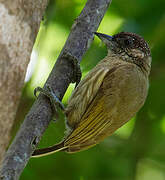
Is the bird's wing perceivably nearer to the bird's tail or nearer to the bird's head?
the bird's tail

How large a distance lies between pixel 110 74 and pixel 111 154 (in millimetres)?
809

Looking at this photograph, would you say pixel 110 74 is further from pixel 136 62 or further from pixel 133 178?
pixel 133 178

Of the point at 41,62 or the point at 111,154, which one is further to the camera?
the point at 41,62

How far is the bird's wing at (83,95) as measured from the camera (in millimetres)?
2916

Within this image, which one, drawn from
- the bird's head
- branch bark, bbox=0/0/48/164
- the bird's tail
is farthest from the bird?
branch bark, bbox=0/0/48/164

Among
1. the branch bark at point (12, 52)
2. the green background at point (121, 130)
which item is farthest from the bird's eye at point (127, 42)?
the branch bark at point (12, 52)

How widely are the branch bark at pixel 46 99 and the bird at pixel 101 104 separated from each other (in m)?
0.25

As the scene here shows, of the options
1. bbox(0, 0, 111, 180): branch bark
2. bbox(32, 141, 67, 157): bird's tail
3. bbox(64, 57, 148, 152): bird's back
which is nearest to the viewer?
bbox(0, 0, 111, 180): branch bark

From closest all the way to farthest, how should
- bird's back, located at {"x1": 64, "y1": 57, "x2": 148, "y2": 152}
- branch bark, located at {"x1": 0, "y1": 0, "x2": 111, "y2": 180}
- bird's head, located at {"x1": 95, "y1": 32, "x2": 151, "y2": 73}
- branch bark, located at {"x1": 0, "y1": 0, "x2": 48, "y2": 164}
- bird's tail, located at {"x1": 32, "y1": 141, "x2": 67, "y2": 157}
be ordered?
1. branch bark, located at {"x1": 0, "y1": 0, "x2": 111, "y2": 180}
2. branch bark, located at {"x1": 0, "y1": 0, "x2": 48, "y2": 164}
3. bird's tail, located at {"x1": 32, "y1": 141, "x2": 67, "y2": 157}
4. bird's back, located at {"x1": 64, "y1": 57, "x2": 148, "y2": 152}
5. bird's head, located at {"x1": 95, "y1": 32, "x2": 151, "y2": 73}

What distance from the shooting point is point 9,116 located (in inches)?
80.0

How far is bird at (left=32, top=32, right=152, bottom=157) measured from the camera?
112 inches

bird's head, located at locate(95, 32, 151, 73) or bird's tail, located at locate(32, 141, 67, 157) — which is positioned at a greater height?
bird's head, located at locate(95, 32, 151, 73)

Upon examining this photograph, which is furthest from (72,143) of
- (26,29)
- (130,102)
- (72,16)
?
(72,16)

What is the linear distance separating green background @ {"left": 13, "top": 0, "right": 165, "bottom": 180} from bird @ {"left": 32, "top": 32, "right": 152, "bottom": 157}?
0.50m
